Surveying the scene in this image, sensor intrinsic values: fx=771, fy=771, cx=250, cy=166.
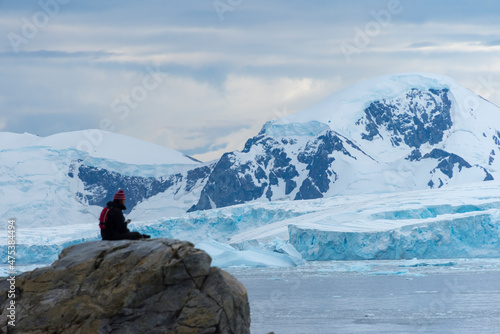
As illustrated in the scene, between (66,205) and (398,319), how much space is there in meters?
114

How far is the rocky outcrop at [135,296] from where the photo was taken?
29.6 ft

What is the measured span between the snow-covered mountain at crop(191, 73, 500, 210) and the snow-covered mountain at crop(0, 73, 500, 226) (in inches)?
7.7

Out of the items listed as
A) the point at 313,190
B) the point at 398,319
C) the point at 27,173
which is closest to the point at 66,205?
the point at 27,173

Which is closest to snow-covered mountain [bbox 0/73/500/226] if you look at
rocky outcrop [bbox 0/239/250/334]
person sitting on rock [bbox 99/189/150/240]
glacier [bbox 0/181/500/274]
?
glacier [bbox 0/181/500/274]

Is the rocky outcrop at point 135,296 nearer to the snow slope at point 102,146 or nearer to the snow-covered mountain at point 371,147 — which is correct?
the snow-covered mountain at point 371,147

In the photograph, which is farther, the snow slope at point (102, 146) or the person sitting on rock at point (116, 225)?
the snow slope at point (102, 146)

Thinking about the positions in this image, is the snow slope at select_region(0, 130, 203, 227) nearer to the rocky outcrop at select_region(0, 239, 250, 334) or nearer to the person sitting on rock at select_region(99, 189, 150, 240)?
the person sitting on rock at select_region(99, 189, 150, 240)

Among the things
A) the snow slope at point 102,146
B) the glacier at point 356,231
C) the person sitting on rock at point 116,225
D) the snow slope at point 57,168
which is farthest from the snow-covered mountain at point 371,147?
the person sitting on rock at point 116,225

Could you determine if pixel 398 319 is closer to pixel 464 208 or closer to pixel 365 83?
pixel 464 208

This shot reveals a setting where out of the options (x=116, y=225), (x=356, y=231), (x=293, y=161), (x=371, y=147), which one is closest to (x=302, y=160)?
(x=293, y=161)

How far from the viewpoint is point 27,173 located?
12169cm

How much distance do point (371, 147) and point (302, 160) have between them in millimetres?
13734

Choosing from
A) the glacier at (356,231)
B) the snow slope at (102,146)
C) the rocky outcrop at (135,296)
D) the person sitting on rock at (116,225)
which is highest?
the snow slope at (102,146)

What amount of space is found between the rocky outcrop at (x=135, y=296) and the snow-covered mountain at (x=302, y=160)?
106637 millimetres
